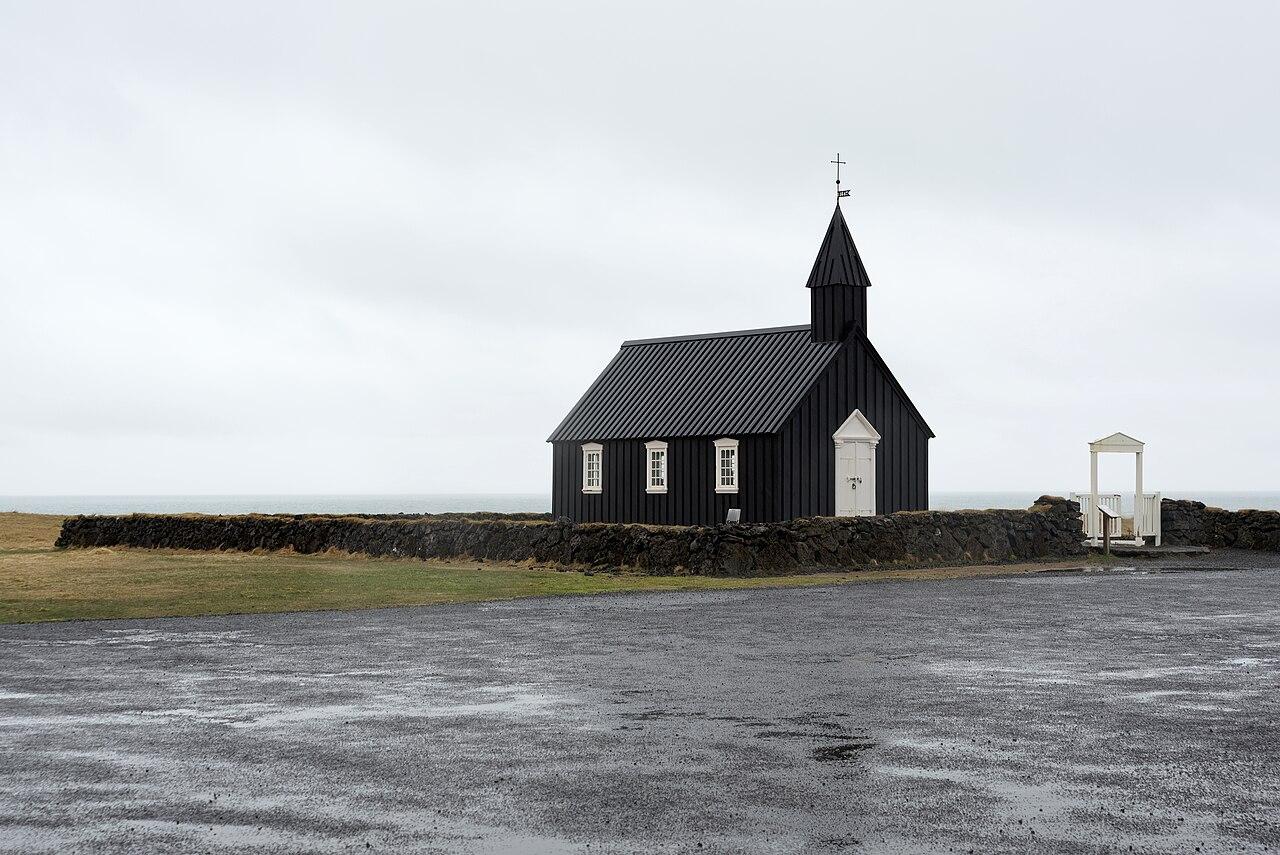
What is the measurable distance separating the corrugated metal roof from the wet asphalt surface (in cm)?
2115

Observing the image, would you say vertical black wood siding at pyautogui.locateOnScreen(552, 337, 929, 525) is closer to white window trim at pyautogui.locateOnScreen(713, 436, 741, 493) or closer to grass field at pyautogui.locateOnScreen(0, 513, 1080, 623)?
white window trim at pyautogui.locateOnScreen(713, 436, 741, 493)

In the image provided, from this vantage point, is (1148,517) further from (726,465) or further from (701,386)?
(701,386)

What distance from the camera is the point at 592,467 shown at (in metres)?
43.6

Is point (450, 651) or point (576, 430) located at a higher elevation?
point (576, 430)

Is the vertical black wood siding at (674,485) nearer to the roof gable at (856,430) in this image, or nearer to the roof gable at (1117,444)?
the roof gable at (856,430)

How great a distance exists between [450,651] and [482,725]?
5273 millimetres

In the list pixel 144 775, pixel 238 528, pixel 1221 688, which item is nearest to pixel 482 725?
pixel 144 775

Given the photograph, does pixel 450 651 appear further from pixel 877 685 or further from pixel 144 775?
pixel 144 775

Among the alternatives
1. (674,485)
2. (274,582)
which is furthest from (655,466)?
(274,582)

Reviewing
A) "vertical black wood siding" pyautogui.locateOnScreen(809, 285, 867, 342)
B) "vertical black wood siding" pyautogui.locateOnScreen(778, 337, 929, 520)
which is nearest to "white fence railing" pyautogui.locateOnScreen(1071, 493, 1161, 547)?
"vertical black wood siding" pyautogui.locateOnScreen(778, 337, 929, 520)

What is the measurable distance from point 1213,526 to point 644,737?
1410 inches

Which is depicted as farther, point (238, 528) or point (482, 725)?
point (238, 528)

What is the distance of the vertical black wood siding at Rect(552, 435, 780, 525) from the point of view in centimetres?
3866

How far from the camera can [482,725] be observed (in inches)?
420
